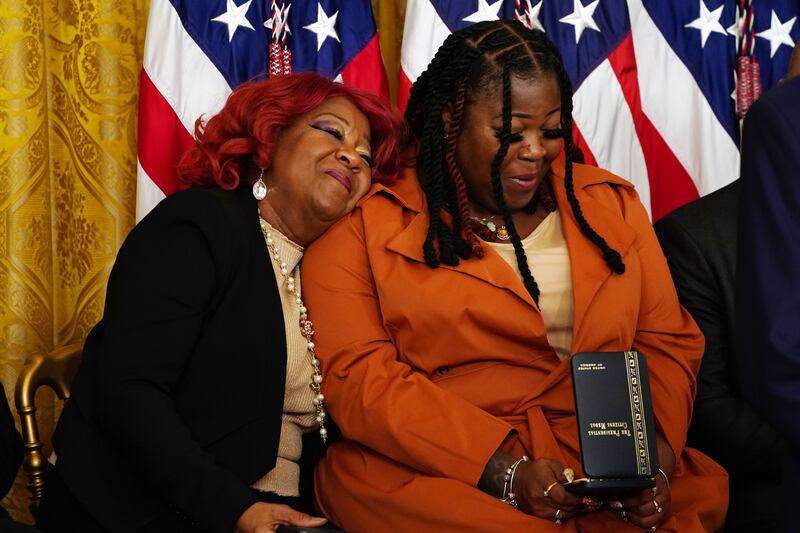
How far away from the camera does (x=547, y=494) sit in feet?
6.23

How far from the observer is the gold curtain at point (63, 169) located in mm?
2619

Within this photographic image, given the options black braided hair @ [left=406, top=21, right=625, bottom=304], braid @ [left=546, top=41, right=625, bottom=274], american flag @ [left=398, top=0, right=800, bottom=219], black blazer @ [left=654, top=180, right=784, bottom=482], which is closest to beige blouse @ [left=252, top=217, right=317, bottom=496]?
black braided hair @ [left=406, top=21, right=625, bottom=304]

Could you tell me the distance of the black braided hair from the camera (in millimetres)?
2178

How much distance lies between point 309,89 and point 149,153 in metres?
0.61

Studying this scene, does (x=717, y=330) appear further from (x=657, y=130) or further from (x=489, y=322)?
(x=657, y=130)

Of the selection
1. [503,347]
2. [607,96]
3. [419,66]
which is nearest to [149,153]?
[419,66]

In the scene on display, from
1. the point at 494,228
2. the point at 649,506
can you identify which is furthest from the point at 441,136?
the point at 649,506

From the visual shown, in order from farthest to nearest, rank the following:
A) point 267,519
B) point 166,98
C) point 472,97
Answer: point 166,98, point 472,97, point 267,519

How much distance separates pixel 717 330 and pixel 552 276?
0.51 m

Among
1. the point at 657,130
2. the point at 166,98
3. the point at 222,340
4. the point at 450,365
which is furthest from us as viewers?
the point at 657,130

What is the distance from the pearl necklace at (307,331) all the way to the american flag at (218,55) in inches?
23.6

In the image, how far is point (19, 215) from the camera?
2.64m

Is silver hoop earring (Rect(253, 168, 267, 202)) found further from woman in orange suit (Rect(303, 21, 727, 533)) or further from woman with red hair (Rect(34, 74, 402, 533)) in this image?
woman in orange suit (Rect(303, 21, 727, 533))

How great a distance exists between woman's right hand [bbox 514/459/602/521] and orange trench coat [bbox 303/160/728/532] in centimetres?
6
